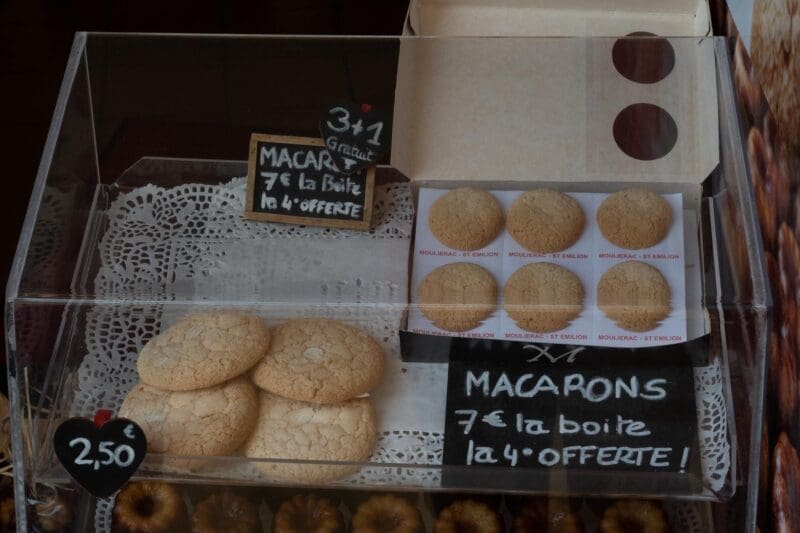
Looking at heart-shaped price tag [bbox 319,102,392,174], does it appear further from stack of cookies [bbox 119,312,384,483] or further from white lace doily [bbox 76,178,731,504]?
stack of cookies [bbox 119,312,384,483]

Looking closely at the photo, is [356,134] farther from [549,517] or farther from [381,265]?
[549,517]

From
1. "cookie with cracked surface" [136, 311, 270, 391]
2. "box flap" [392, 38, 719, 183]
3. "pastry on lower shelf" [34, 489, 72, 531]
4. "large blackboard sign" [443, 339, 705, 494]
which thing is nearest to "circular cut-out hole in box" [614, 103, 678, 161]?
"box flap" [392, 38, 719, 183]

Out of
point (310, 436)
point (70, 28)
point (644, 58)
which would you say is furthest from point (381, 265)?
point (70, 28)

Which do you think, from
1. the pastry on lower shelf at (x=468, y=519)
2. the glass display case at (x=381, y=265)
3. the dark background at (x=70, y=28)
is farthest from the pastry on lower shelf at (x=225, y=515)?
the dark background at (x=70, y=28)

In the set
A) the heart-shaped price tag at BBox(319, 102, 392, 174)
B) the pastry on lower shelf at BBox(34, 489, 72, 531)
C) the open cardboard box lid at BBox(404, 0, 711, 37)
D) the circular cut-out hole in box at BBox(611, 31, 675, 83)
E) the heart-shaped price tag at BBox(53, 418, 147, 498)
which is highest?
the open cardboard box lid at BBox(404, 0, 711, 37)

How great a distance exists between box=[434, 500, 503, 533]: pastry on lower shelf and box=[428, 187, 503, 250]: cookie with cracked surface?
14.1 inches

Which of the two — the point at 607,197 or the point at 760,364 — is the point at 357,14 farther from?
the point at 760,364

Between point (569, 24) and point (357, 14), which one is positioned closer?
point (569, 24)

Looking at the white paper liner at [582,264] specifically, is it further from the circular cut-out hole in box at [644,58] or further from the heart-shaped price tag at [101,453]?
the heart-shaped price tag at [101,453]

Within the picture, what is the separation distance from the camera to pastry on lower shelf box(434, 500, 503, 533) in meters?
1.15

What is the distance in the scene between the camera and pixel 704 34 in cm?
135

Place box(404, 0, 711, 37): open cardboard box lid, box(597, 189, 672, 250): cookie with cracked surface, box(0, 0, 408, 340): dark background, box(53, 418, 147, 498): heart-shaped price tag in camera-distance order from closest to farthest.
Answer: box(53, 418, 147, 498): heart-shaped price tag → box(597, 189, 672, 250): cookie with cracked surface → box(404, 0, 711, 37): open cardboard box lid → box(0, 0, 408, 340): dark background

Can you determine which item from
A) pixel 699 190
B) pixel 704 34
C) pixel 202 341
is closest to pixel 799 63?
pixel 699 190

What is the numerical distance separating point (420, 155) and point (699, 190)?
41cm
